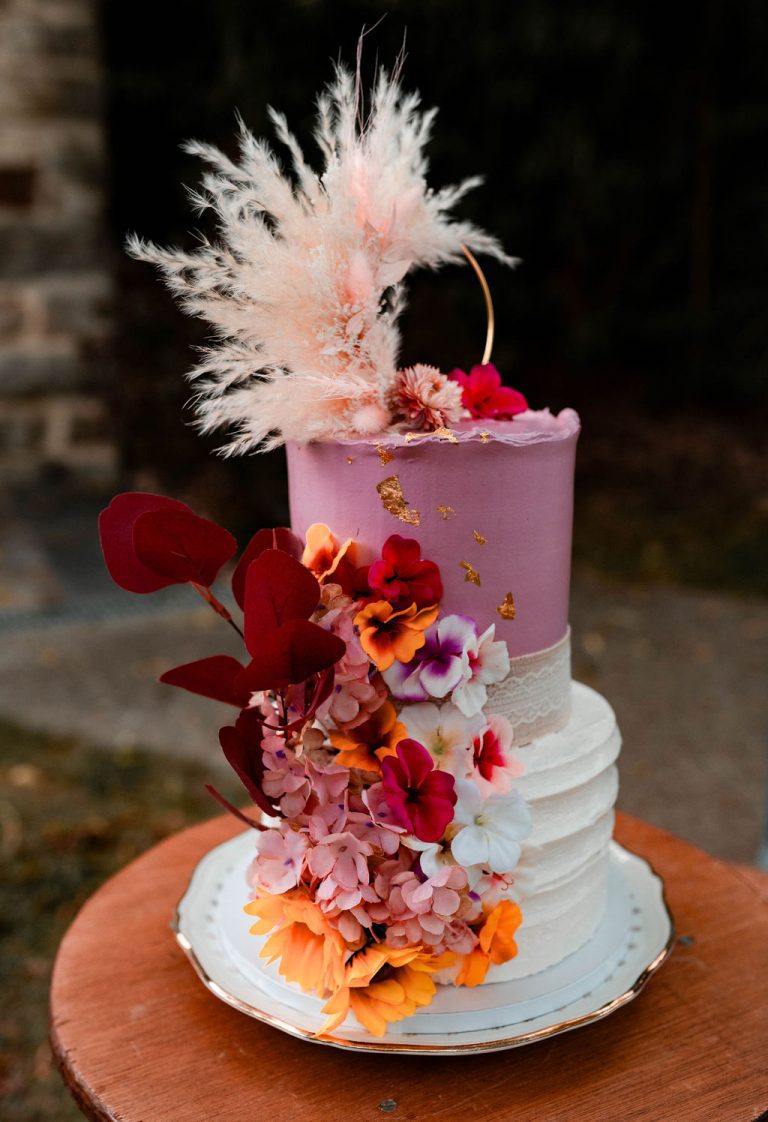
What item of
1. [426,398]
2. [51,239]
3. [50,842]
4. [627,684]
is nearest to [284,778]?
[426,398]

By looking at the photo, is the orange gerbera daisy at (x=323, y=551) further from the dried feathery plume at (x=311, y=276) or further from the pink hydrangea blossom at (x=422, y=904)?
the pink hydrangea blossom at (x=422, y=904)

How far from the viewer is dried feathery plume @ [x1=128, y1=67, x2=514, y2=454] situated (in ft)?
2.97

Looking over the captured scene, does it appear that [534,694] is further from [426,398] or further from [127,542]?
[127,542]

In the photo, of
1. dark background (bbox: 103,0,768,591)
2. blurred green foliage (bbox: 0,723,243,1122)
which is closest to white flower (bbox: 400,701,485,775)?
blurred green foliage (bbox: 0,723,243,1122)

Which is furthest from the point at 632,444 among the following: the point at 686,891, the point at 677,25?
the point at 686,891

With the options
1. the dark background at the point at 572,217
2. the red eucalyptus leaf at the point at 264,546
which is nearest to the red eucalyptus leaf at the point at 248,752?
the red eucalyptus leaf at the point at 264,546

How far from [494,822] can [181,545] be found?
1.16 ft

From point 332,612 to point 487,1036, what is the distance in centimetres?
39

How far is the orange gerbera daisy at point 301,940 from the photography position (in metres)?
0.89

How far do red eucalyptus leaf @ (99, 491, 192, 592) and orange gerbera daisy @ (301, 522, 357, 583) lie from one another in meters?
0.12

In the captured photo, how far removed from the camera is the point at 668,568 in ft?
13.2

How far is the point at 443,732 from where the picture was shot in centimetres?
93

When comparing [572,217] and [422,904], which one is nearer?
[422,904]

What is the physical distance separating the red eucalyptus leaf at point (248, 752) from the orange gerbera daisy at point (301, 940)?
0.08 metres
